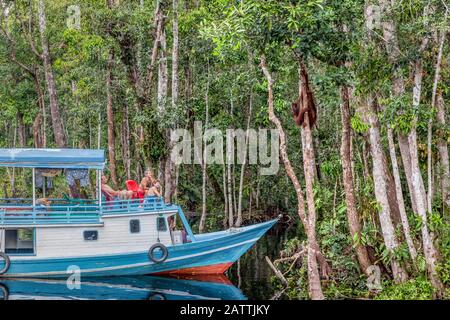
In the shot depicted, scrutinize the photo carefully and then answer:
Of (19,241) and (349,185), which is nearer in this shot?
(349,185)

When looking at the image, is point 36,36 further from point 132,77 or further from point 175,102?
point 175,102

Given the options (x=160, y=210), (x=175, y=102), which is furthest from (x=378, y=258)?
(x=175, y=102)

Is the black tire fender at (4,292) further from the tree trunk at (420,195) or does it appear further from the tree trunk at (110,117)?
the tree trunk at (420,195)

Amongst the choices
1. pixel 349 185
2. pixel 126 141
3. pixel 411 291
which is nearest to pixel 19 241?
pixel 349 185

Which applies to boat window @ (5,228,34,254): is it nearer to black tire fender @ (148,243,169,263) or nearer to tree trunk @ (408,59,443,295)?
black tire fender @ (148,243,169,263)

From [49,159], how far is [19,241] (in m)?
2.64

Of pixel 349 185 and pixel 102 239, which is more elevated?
pixel 349 185

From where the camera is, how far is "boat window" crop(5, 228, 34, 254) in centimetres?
1906

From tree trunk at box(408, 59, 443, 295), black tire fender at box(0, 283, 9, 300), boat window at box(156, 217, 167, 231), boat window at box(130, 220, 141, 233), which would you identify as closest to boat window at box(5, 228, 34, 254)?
black tire fender at box(0, 283, 9, 300)

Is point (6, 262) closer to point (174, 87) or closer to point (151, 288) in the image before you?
point (151, 288)

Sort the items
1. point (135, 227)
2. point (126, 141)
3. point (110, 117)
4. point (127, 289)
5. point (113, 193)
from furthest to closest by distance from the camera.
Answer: point (126, 141)
point (110, 117)
point (113, 193)
point (135, 227)
point (127, 289)

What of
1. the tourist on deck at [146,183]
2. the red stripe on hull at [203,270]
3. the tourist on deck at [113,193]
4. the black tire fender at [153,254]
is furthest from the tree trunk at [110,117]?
the black tire fender at [153,254]

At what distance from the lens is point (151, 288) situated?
18.0 m

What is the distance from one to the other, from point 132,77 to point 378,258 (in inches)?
556
